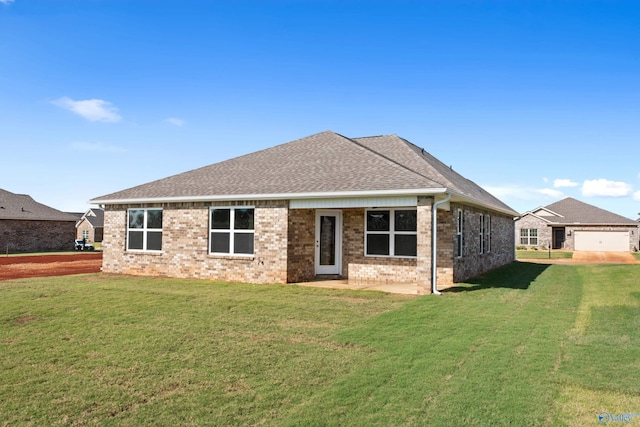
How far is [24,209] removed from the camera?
119 feet

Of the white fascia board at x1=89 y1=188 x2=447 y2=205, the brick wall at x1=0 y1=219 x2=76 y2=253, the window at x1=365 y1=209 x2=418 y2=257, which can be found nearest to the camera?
the white fascia board at x1=89 y1=188 x2=447 y2=205

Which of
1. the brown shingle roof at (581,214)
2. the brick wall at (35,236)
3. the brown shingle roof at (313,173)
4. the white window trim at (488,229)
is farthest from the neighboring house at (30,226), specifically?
the brown shingle roof at (581,214)

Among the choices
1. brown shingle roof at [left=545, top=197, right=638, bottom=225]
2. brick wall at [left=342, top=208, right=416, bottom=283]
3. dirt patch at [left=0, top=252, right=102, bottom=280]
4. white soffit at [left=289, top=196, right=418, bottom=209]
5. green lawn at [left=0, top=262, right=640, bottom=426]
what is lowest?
dirt patch at [left=0, top=252, right=102, bottom=280]

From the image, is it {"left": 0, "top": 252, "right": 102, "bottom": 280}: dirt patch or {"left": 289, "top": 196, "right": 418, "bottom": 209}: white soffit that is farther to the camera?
{"left": 0, "top": 252, "right": 102, "bottom": 280}: dirt patch

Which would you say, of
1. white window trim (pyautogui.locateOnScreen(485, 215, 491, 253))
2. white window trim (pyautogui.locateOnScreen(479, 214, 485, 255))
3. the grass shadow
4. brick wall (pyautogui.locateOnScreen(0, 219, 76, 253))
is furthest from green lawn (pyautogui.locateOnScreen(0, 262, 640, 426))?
brick wall (pyautogui.locateOnScreen(0, 219, 76, 253))

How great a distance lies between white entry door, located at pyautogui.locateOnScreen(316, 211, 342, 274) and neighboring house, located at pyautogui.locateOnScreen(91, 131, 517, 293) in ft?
0.11

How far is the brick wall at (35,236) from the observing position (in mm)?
33969

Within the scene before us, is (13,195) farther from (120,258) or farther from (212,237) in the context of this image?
(212,237)

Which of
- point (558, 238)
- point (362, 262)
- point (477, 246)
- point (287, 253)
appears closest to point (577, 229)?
point (558, 238)

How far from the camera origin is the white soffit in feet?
38.6

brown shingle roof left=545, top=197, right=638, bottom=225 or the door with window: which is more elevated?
brown shingle roof left=545, top=197, right=638, bottom=225

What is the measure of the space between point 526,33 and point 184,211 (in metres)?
12.8

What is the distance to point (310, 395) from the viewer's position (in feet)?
14.8

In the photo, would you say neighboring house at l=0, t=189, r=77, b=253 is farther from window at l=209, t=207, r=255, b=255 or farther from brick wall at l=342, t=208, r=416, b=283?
brick wall at l=342, t=208, r=416, b=283
